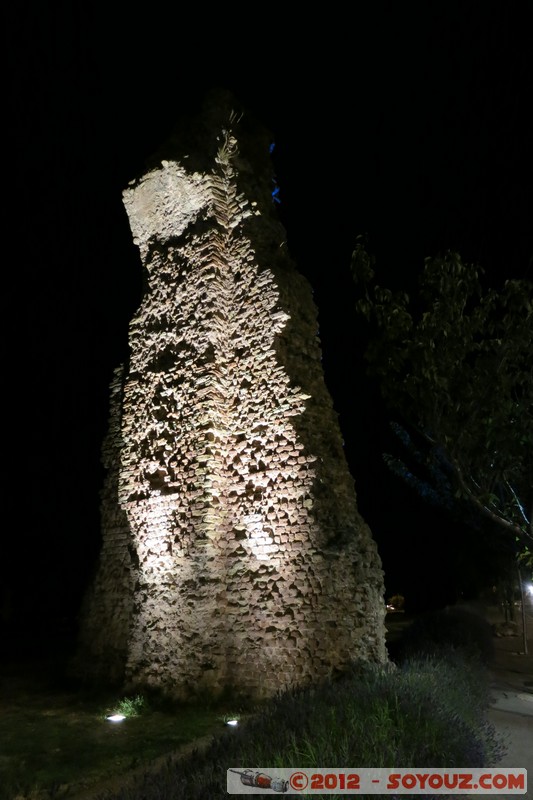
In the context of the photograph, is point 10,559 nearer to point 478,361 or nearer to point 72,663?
point 72,663

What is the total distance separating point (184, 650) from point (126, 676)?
118 cm

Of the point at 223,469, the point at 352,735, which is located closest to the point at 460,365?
the point at 223,469

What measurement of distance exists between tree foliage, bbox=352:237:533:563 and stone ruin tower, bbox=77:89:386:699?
1.07 meters

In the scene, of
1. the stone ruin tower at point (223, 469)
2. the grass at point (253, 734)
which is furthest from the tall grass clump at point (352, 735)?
the stone ruin tower at point (223, 469)

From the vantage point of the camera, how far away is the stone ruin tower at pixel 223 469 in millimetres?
7449

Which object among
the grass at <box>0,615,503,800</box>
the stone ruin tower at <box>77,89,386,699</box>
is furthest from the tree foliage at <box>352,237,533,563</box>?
the grass at <box>0,615,503,800</box>

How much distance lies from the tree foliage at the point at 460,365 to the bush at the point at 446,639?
219 centimetres

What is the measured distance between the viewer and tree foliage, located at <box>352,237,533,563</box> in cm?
830

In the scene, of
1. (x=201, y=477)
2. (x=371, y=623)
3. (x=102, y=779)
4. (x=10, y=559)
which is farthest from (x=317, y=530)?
(x=10, y=559)

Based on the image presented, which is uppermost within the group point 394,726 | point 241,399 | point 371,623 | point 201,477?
point 241,399

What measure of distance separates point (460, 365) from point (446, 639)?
5348 mm

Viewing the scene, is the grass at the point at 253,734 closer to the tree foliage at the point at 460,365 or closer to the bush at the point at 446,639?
the bush at the point at 446,639

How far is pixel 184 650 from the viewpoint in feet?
25.8

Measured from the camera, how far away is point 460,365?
8.68 meters
